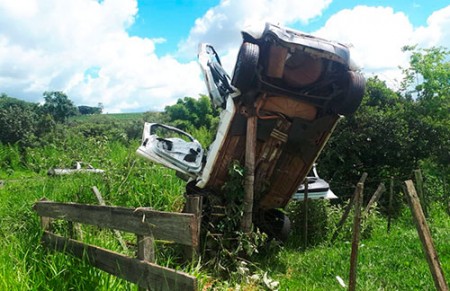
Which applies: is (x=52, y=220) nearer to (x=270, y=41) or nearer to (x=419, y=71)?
(x=270, y=41)

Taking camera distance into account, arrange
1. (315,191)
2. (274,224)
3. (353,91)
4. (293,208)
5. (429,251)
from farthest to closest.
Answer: (293,208) → (315,191) → (274,224) → (353,91) → (429,251)

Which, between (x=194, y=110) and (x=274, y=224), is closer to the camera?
(x=274, y=224)

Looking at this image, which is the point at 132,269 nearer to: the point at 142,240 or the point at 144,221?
the point at 142,240

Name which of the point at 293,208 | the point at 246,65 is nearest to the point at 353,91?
the point at 246,65

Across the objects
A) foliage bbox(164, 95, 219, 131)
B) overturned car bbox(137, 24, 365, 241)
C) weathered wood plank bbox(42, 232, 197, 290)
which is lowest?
weathered wood plank bbox(42, 232, 197, 290)

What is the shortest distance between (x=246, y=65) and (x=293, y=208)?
3.99m

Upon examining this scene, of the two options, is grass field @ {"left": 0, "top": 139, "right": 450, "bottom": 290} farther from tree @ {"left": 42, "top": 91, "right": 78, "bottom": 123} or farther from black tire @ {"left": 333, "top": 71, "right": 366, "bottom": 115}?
tree @ {"left": 42, "top": 91, "right": 78, "bottom": 123}

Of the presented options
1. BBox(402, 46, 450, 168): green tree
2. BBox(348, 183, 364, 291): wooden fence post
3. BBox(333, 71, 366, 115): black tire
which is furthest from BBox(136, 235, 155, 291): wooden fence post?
BBox(402, 46, 450, 168): green tree

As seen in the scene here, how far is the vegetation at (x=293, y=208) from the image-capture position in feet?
17.0

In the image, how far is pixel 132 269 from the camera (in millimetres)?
3926

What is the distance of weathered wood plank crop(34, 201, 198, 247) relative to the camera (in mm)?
3545

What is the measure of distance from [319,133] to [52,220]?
14.1 ft

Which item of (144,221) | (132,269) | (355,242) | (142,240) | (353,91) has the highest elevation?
(353,91)

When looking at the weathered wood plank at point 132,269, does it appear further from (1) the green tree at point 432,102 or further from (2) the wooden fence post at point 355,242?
(1) the green tree at point 432,102
